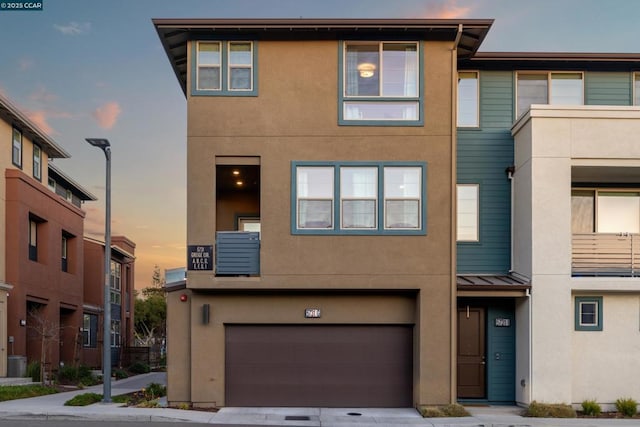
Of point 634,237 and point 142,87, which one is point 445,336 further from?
point 142,87

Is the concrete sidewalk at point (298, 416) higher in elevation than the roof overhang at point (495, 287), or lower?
lower

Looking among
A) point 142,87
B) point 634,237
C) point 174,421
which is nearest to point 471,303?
point 634,237

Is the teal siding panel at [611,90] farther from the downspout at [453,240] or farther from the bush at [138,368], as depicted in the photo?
the bush at [138,368]

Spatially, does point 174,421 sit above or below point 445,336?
below

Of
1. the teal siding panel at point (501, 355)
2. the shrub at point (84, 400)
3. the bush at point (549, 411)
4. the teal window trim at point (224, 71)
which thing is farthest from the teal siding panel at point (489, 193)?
the shrub at point (84, 400)

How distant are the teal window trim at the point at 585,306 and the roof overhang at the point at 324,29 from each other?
6.84 metres

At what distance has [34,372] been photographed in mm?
22609

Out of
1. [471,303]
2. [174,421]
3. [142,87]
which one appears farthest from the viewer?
[142,87]

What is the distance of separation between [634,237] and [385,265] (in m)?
6.69

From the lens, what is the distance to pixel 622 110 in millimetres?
15172

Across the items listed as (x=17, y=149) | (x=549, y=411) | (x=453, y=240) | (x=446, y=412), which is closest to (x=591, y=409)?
(x=549, y=411)

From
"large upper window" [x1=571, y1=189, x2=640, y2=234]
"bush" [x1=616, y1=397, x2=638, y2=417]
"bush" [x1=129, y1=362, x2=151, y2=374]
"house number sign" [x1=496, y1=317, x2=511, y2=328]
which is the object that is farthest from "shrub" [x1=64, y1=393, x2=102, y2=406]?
"bush" [x1=129, y1=362, x2=151, y2=374]

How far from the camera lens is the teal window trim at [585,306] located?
49.8ft

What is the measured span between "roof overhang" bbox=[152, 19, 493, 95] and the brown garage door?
710cm
